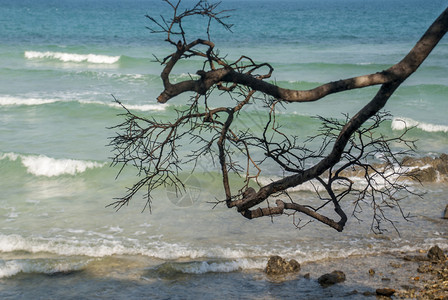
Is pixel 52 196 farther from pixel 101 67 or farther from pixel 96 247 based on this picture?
pixel 101 67

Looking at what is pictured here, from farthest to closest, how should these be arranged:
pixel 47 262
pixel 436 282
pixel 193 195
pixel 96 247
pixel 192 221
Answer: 1. pixel 193 195
2. pixel 192 221
3. pixel 96 247
4. pixel 47 262
5. pixel 436 282

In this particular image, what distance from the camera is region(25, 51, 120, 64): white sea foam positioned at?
35.8 meters

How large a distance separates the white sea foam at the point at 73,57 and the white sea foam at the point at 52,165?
2070 centimetres

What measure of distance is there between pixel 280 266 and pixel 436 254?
2.31 meters

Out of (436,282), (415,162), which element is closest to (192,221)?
(436,282)

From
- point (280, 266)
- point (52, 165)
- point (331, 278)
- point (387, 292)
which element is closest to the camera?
point (387, 292)

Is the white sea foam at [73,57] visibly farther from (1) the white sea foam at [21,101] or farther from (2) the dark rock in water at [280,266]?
(2) the dark rock in water at [280,266]

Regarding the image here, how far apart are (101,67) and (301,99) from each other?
99.3ft

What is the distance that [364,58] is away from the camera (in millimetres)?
35219

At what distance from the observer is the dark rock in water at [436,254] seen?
871 cm

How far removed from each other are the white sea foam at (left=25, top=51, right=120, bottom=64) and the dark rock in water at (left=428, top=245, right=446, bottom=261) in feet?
94.6

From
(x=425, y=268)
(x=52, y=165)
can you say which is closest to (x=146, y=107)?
(x=52, y=165)

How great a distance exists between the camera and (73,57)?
36.9 metres

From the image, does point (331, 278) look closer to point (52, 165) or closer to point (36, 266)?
point (36, 266)
